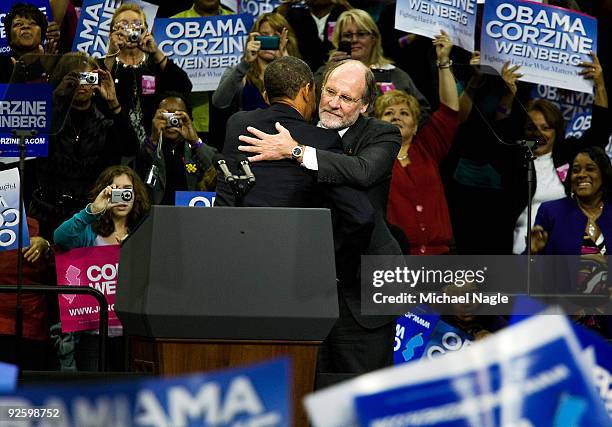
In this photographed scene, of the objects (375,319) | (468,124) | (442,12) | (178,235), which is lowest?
(375,319)

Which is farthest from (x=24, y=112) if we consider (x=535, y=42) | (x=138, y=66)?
(x=535, y=42)

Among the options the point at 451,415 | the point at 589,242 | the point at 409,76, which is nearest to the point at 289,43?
the point at 409,76

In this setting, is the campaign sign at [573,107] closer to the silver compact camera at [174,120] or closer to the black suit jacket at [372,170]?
the silver compact camera at [174,120]

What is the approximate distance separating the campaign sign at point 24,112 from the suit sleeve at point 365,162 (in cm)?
182

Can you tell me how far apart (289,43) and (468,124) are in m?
1.09

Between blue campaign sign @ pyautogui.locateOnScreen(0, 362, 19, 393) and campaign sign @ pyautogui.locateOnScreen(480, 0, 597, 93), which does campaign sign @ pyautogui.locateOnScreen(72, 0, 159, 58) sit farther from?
blue campaign sign @ pyautogui.locateOnScreen(0, 362, 19, 393)

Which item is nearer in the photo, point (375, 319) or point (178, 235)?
point (178, 235)

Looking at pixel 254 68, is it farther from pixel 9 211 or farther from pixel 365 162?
pixel 365 162

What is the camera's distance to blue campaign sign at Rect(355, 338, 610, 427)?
5.58 ft

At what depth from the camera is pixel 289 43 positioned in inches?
262

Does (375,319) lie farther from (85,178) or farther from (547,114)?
(547,114)

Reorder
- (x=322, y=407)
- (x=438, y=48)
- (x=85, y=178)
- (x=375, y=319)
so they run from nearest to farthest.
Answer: (x=322, y=407), (x=375, y=319), (x=85, y=178), (x=438, y=48)

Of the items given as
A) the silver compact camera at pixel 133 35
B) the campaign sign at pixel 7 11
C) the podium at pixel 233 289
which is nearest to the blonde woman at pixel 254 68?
the silver compact camera at pixel 133 35

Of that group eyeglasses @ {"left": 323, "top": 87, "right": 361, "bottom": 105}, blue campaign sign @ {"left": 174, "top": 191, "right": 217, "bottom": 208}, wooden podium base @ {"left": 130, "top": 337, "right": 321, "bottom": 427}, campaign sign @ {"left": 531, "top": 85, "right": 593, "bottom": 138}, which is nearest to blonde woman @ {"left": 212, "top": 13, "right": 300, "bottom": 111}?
blue campaign sign @ {"left": 174, "top": 191, "right": 217, "bottom": 208}
